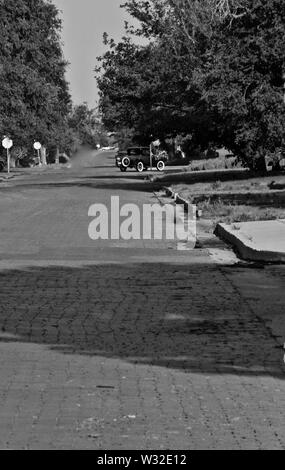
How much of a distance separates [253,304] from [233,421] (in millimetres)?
5101

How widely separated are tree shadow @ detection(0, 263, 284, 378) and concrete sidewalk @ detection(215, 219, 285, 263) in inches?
49.9

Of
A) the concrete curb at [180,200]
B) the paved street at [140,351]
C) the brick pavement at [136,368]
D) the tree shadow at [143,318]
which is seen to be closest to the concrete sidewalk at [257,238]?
the paved street at [140,351]

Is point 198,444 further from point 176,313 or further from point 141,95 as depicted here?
point 141,95

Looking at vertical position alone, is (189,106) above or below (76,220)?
above

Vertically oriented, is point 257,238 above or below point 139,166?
above

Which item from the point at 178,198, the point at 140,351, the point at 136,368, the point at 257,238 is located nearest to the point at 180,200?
the point at 178,198

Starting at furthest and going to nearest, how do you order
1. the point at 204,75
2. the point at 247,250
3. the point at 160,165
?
the point at 160,165 < the point at 204,75 < the point at 247,250

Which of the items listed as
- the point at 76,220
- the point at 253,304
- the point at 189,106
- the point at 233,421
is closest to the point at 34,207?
the point at 76,220

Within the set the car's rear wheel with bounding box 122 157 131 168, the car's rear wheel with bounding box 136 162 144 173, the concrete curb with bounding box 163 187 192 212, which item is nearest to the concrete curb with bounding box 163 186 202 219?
the concrete curb with bounding box 163 187 192 212

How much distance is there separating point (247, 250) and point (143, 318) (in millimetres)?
5971

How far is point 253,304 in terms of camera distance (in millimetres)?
11820

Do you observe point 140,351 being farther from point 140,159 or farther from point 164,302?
point 140,159

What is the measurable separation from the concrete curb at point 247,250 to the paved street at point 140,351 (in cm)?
32

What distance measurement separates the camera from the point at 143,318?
10875mm
